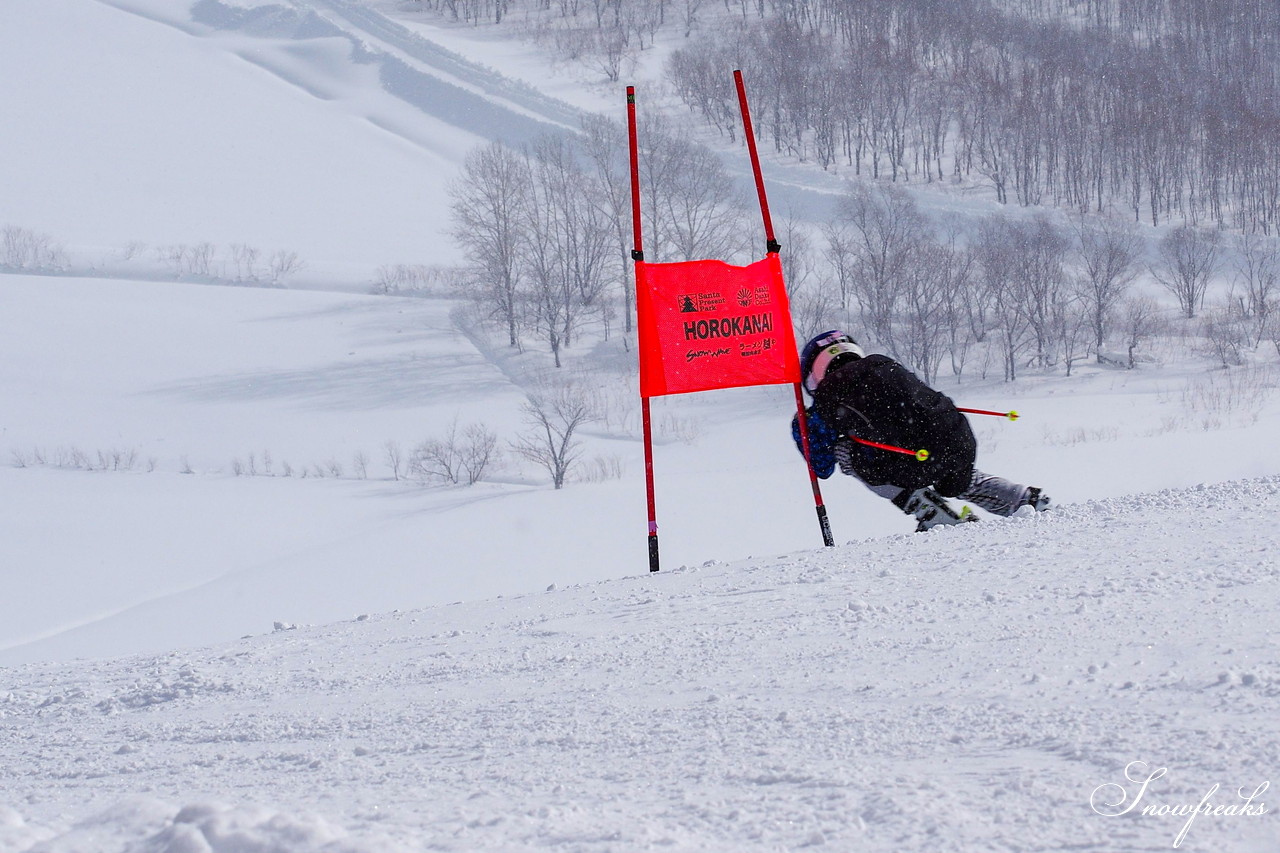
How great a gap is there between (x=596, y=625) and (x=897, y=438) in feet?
6.97

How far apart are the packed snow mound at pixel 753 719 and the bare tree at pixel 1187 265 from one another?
34.4 m

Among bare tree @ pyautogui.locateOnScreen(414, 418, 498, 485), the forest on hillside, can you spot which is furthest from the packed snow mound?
the forest on hillside

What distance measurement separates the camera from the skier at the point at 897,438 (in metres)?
5.11

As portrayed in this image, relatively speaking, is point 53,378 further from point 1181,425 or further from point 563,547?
point 1181,425

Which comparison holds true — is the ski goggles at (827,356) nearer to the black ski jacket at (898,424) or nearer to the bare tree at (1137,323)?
the black ski jacket at (898,424)

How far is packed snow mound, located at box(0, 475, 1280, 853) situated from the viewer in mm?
1824

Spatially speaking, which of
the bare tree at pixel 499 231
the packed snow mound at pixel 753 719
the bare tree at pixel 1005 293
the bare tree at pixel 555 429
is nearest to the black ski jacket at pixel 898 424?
the packed snow mound at pixel 753 719

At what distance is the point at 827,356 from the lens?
5422 mm

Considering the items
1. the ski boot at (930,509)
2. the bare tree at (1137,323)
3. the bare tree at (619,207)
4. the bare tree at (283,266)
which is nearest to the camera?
the ski boot at (930,509)

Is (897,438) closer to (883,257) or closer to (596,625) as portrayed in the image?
(596,625)

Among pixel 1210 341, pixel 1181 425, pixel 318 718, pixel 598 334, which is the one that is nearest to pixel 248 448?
pixel 598 334

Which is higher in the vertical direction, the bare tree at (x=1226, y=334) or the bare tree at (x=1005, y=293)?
the bare tree at (x=1005, y=293)

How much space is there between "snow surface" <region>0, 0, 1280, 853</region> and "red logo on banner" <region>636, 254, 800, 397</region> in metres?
1.27

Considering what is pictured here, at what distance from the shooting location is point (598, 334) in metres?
35.4
